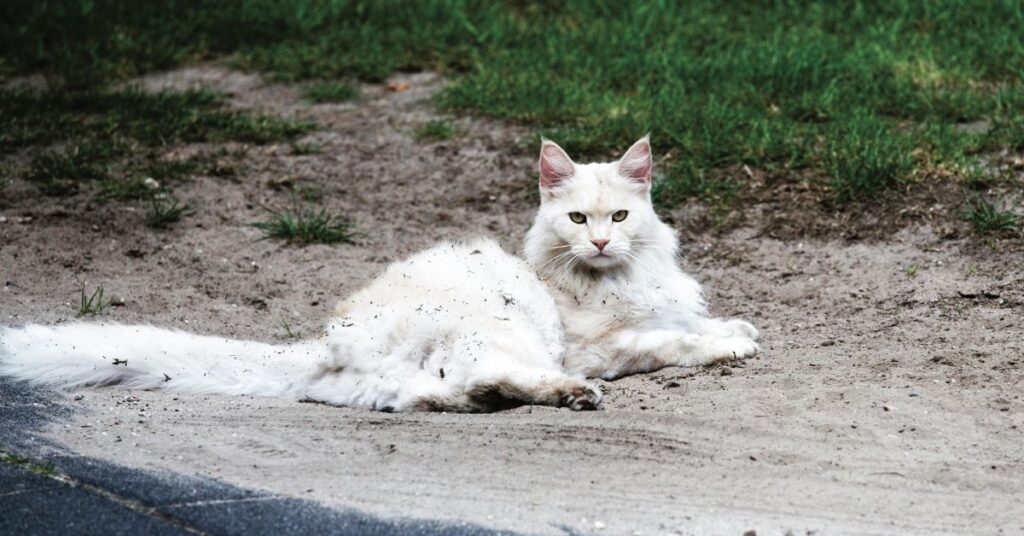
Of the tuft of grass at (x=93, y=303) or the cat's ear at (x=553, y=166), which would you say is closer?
the cat's ear at (x=553, y=166)

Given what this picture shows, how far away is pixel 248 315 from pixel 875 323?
325cm

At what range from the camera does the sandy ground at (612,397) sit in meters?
3.94

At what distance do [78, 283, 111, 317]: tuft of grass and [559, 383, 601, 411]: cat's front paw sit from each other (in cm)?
282

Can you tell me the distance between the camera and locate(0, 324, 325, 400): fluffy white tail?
16.7 ft

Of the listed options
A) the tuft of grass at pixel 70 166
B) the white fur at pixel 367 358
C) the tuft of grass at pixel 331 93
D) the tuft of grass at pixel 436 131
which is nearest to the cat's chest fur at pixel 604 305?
the white fur at pixel 367 358

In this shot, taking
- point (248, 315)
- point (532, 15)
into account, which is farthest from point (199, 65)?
point (248, 315)

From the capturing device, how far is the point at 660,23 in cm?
1112

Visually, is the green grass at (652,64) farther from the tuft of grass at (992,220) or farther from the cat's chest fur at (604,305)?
the cat's chest fur at (604,305)

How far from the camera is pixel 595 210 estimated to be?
232 inches

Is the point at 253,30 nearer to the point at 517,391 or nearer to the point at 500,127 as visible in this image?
the point at 500,127

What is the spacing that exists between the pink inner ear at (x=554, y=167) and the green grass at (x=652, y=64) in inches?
80.0

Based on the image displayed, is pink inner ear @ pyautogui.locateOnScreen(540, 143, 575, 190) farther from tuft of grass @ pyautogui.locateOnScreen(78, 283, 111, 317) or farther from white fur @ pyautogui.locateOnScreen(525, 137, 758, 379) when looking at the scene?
tuft of grass @ pyautogui.locateOnScreen(78, 283, 111, 317)

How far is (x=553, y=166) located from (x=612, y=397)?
145cm

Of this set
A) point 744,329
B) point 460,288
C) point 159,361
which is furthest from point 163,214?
point 744,329
